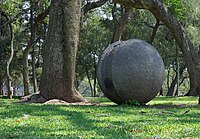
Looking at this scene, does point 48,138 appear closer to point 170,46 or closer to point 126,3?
point 126,3

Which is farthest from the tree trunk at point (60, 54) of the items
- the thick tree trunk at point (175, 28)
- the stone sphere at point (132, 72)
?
the thick tree trunk at point (175, 28)

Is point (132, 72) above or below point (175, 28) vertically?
below

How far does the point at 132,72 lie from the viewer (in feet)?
40.9

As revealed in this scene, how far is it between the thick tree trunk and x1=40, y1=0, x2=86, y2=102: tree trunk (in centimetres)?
351

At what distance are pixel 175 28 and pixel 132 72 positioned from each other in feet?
22.4

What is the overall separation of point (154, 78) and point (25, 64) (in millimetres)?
16891

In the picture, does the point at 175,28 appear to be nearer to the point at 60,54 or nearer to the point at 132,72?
the point at 60,54

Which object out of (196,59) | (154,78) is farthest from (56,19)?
(196,59)

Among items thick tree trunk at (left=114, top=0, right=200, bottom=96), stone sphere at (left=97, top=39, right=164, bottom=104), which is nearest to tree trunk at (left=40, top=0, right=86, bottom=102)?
stone sphere at (left=97, top=39, right=164, bottom=104)

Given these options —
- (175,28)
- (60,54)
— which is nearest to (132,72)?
(60,54)

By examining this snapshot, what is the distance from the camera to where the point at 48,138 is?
5117 millimetres

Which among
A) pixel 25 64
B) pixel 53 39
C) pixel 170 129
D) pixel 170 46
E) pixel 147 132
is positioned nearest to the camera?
pixel 147 132

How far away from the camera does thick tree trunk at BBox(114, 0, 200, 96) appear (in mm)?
17578

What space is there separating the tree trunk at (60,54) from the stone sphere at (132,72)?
268cm
